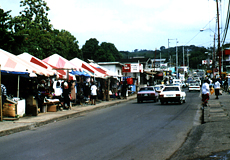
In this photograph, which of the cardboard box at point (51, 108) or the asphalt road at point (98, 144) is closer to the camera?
Answer: the asphalt road at point (98, 144)

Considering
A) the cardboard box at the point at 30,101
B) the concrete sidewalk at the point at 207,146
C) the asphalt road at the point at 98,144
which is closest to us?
the concrete sidewalk at the point at 207,146

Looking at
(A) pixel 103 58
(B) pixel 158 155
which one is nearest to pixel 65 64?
(B) pixel 158 155

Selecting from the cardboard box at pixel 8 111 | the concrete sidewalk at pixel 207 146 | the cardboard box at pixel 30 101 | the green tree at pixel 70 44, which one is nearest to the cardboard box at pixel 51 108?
the cardboard box at pixel 30 101

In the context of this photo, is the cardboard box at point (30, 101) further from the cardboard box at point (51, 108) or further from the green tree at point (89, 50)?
the green tree at point (89, 50)

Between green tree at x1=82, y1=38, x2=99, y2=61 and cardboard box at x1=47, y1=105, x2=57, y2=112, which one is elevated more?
green tree at x1=82, y1=38, x2=99, y2=61

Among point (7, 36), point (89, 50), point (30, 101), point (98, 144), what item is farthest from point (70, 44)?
point (98, 144)

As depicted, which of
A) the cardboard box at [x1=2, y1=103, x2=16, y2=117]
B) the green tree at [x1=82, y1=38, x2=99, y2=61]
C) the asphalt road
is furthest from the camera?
the green tree at [x1=82, y1=38, x2=99, y2=61]

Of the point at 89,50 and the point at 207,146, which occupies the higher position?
the point at 89,50

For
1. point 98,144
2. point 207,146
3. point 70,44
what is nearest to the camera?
point 207,146

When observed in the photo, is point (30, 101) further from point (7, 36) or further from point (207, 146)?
point (207, 146)

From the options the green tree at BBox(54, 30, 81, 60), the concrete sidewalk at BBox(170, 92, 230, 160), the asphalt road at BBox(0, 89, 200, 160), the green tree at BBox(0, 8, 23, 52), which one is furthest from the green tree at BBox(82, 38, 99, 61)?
the concrete sidewalk at BBox(170, 92, 230, 160)

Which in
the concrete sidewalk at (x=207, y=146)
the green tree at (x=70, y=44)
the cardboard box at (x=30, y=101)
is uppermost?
the green tree at (x=70, y=44)

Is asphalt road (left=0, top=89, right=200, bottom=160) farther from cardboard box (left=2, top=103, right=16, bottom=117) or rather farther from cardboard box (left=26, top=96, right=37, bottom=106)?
cardboard box (left=26, top=96, right=37, bottom=106)

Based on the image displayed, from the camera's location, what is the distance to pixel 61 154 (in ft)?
25.4
